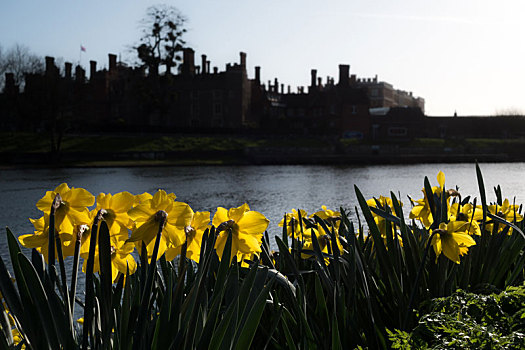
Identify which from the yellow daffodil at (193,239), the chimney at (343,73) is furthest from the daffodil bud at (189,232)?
the chimney at (343,73)

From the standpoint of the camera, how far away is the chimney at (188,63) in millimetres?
65750

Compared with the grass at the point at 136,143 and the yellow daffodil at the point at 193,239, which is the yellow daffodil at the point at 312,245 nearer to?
the yellow daffodil at the point at 193,239

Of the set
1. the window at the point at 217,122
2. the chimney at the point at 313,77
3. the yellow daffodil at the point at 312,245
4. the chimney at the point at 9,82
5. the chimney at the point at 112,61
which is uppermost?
the chimney at the point at 112,61

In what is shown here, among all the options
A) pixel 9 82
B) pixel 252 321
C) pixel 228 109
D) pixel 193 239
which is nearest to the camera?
pixel 252 321

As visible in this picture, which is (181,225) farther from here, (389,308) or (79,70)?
(79,70)

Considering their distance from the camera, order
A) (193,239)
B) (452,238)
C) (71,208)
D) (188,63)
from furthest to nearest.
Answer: (188,63) → (452,238) → (193,239) → (71,208)

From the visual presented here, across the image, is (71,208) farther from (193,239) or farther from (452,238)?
(452,238)

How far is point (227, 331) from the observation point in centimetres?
175

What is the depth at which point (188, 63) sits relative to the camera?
218 feet

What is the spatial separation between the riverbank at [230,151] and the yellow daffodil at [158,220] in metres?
40.7

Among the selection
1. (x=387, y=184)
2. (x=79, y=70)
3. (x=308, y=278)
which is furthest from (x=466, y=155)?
(x=308, y=278)

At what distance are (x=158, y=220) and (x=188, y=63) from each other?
6647 centimetres

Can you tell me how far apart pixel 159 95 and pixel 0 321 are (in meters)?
53.9

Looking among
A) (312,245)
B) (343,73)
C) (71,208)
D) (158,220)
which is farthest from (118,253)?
(343,73)
